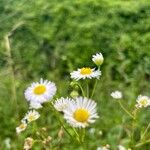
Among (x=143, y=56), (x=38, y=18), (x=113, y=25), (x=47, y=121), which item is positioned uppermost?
(x=38, y=18)

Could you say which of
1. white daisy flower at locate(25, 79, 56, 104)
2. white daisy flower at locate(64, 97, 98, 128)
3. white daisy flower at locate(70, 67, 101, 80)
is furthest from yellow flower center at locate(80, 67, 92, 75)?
white daisy flower at locate(64, 97, 98, 128)

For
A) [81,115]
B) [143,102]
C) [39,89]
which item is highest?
[143,102]

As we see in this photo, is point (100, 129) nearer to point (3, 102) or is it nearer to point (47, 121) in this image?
point (47, 121)

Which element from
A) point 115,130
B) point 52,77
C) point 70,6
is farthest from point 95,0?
point 115,130

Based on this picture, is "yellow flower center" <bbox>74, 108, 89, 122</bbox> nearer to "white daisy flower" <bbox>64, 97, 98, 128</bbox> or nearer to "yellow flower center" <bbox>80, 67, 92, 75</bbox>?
"white daisy flower" <bbox>64, 97, 98, 128</bbox>

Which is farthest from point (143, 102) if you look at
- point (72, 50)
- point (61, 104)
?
point (72, 50)

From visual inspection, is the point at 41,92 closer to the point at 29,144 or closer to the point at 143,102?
the point at 29,144
